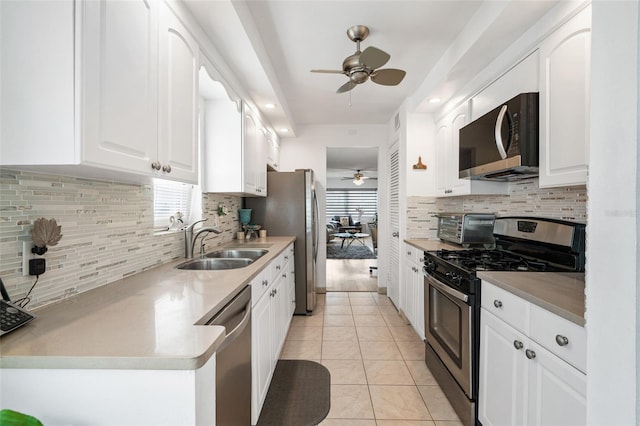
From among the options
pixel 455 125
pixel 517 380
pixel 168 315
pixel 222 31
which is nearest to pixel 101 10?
pixel 222 31

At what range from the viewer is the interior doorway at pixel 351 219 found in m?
5.11

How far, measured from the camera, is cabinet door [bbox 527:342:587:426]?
0.96m

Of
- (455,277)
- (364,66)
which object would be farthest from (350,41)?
(455,277)

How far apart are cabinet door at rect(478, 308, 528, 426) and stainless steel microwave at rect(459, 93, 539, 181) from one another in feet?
2.98

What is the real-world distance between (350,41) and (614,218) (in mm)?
2125

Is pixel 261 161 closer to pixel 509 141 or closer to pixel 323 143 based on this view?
pixel 323 143

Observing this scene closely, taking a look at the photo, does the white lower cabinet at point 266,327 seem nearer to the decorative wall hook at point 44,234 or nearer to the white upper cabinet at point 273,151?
the decorative wall hook at point 44,234

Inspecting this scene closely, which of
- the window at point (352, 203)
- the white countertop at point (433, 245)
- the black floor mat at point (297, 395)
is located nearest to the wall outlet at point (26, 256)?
the black floor mat at point (297, 395)

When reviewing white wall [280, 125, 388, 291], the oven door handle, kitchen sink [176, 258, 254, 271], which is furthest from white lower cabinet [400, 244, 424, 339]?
kitchen sink [176, 258, 254, 271]

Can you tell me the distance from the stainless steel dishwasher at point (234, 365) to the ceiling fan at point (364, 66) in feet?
5.28

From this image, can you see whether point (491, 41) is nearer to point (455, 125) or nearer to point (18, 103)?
point (455, 125)

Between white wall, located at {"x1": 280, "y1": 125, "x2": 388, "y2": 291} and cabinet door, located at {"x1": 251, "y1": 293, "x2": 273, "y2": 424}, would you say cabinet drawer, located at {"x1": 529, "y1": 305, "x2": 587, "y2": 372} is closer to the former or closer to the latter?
cabinet door, located at {"x1": 251, "y1": 293, "x2": 273, "y2": 424}

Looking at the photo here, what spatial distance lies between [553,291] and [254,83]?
2410 millimetres

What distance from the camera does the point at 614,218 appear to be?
1.66ft
